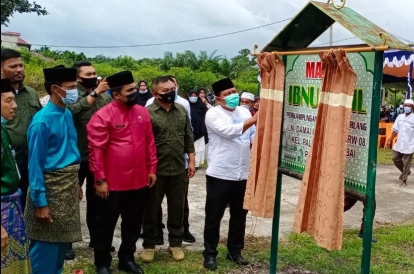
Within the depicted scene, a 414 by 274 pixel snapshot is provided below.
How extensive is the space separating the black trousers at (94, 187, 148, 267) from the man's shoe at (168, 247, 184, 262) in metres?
0.49

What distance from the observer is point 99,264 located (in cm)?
457

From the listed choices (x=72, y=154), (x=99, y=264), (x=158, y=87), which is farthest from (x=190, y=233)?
(x=72, y=154)

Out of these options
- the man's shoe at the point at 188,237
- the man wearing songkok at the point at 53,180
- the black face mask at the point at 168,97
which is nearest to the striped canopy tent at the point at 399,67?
A: the man's shoe at the point at 188,237

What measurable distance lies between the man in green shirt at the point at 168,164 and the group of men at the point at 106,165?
0.01 meters

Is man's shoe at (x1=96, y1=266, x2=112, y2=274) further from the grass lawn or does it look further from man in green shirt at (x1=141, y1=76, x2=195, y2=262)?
man in green shirt at (x1=141, y1=76, x2=195, y2=262)

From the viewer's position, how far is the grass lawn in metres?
4.84

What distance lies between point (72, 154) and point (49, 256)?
805mm

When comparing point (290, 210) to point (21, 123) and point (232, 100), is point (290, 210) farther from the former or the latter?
point (21, 123)

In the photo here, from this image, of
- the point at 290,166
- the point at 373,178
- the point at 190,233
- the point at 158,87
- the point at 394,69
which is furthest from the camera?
the point at 394,69

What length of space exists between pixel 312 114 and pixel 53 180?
6.73 feet

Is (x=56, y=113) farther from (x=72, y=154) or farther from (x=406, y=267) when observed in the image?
(x=406, y=267)

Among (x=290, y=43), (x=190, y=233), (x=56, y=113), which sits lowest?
(x=190, y=233)

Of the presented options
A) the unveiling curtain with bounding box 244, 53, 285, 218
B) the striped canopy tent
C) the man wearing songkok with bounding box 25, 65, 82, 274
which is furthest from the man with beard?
the striped canopy tent

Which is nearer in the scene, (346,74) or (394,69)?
(346,74)
